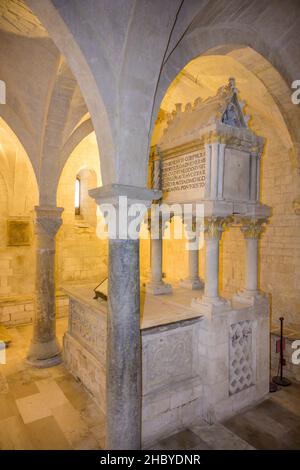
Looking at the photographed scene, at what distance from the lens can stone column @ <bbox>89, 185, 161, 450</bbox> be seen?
315 centimetres

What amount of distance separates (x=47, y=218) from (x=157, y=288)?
2619mm

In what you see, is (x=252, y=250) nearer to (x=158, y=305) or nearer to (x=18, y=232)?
(x=158, y=305)

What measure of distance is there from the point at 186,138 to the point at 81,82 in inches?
78.3

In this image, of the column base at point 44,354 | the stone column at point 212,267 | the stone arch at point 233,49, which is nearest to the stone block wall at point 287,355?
the stone column at point 212,267

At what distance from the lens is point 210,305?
427 centimetres

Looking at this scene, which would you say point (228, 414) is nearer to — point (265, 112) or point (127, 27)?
point (127, 27)

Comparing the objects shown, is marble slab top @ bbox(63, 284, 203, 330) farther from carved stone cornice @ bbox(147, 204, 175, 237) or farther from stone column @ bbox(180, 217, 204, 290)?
carved stone cornice @ bbox(147, 204, 175, 237)

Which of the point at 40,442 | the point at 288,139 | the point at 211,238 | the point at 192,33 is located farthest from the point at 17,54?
the point at 40,442

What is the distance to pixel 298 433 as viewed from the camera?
395 cm

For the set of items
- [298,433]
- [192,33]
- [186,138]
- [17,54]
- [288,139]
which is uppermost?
[17,54]

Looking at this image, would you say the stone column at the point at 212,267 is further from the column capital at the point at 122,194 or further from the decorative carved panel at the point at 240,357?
→ the column capital at the point at 122,194

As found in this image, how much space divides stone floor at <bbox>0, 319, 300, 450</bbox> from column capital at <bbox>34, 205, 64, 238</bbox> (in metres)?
2.81

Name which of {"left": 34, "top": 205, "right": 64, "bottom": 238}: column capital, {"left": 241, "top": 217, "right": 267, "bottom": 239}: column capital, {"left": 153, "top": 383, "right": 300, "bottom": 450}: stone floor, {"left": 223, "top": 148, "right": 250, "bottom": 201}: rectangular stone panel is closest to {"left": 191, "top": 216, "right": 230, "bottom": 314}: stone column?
{"left": 223, "top": 148, "right": 250, "bottom": 201}: rectangular stone panel

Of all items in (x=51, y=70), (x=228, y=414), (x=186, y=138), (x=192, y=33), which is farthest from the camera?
(x=51, y=70)
